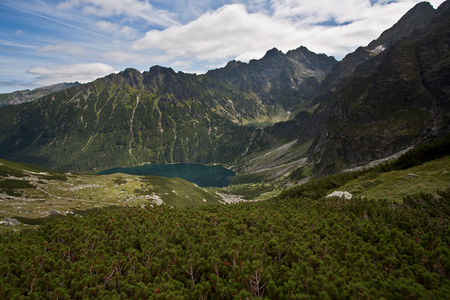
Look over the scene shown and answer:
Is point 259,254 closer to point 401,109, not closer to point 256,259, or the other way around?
point 256,259

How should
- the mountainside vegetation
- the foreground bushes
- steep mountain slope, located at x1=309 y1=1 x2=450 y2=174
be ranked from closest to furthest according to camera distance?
the foreground bushes → the mountainside vegetation → steep mountain slope, located at x1=309 y1=1 x2=450 y2=174

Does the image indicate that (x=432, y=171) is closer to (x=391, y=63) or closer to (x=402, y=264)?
(x=402, y=264)

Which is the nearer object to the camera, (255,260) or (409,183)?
(255,260)

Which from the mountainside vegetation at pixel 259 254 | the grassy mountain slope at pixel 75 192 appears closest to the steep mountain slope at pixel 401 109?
the grassy mountain slope at pixel 75 192

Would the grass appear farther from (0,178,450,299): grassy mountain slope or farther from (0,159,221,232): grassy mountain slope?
(0,159,221,232): grassy mountain slope

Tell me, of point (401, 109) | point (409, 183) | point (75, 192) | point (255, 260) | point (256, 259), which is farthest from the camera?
point (401, 109)

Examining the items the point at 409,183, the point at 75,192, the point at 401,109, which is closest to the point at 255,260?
the point at 409,183

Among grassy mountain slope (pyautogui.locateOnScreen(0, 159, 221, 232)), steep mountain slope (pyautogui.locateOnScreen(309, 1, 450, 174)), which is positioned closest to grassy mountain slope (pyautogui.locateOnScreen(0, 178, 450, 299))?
grassy mountain slope (pyautogui.locateOnScreen(0, 159, 221, 232))

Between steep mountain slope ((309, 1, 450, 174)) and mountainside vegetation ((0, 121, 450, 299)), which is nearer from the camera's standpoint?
mountainside vegetation ((0, 121, 450, 299))

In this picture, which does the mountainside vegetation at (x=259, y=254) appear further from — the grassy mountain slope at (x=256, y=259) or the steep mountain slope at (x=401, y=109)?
the steep mountain slope at (x=401, y=109)

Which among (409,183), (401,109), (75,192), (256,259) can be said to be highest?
(401,109)

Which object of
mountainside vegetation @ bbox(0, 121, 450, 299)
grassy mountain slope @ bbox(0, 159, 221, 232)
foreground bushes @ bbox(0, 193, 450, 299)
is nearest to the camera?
foreground bushes @ bbox(0, 193, 450, 299)

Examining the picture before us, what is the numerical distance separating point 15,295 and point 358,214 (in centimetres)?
3882

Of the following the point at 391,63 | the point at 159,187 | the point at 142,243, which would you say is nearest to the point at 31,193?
the point at 159,187
